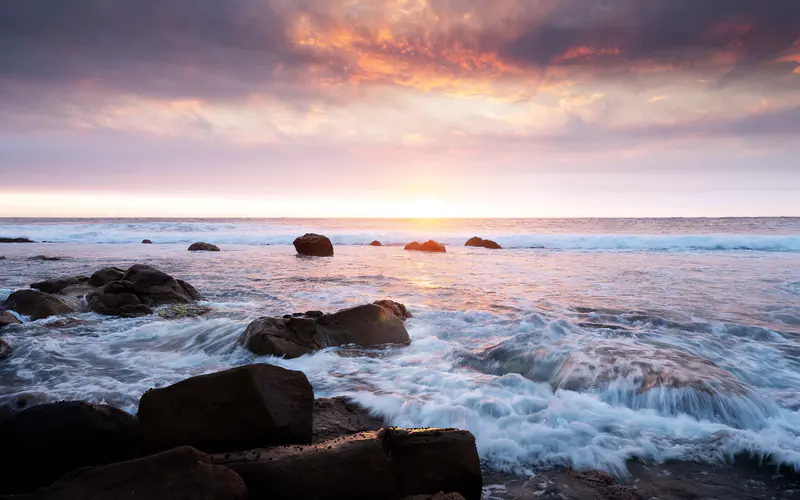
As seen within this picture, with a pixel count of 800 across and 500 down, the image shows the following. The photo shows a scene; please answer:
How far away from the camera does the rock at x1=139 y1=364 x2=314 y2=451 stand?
3176 mm

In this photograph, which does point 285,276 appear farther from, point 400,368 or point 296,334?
point 400,368

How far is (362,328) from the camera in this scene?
711 cm

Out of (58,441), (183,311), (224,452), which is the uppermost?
(58,441)

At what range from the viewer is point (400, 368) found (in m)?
5.80

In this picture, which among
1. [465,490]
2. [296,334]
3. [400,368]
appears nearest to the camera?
[465,490]

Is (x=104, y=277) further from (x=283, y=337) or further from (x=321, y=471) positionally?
(x=321, y=471)

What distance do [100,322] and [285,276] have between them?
664cm

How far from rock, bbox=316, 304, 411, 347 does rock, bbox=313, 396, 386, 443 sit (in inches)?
93.5

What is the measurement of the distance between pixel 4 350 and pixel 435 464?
6502mm

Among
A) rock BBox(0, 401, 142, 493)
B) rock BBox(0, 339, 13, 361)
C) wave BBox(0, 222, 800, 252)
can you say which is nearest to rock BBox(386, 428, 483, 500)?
rock BBox(0, 401, 142, 493)

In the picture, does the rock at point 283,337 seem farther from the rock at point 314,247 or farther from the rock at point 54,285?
the rock at point 314,247

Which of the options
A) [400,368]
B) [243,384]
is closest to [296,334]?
[400,368]

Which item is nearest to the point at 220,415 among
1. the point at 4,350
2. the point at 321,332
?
the point at 321,332

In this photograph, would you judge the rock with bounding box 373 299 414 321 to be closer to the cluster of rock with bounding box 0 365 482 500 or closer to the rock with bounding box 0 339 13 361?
the cluster of rock with bounding box 0 365 482 500
